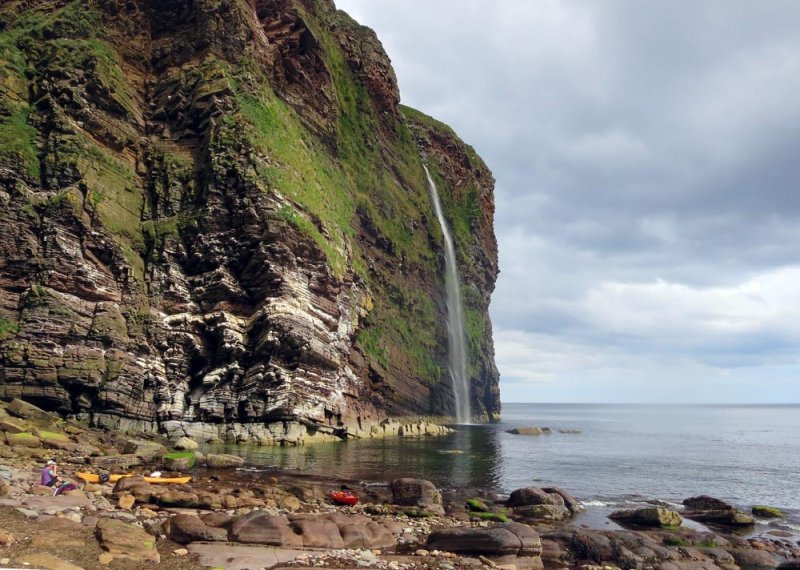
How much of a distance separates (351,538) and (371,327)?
→ 56653mm

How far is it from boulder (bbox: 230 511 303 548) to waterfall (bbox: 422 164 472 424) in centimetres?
8055

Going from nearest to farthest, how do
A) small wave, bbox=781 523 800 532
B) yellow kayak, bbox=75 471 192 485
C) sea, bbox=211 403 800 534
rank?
1. yellow kayak, bbox=75 471 192 485
2. small wave, bbox=781 523 800 532
3. sea, bbox=211 403 800 534

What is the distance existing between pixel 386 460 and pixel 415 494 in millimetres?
17365

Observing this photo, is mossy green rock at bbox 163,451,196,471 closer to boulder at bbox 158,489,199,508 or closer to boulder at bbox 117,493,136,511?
boulder at bbox 117,493,136,511

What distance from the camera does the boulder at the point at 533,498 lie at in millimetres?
29156

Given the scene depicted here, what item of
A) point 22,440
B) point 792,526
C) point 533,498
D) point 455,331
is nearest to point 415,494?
point 533,498

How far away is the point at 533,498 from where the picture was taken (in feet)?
96.1

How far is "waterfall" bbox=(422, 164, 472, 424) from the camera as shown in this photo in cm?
9969

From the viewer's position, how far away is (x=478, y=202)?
408 feet

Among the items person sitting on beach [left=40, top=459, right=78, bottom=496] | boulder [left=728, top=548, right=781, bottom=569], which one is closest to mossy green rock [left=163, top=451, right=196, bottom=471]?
person sitting on beach [left=40, top=459, right=78, bottom=496]

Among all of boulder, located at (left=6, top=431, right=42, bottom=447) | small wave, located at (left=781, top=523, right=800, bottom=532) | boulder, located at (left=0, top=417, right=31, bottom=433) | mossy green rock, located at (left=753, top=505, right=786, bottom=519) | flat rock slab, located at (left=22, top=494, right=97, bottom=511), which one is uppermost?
boulder, located at (left=0, top=417, right=31, bottom=433)

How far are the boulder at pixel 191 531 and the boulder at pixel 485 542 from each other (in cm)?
746

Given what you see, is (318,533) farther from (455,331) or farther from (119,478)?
(455,331)

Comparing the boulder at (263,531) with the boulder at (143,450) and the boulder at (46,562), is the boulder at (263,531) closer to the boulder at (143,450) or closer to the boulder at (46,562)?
the boulder at (46,562)
